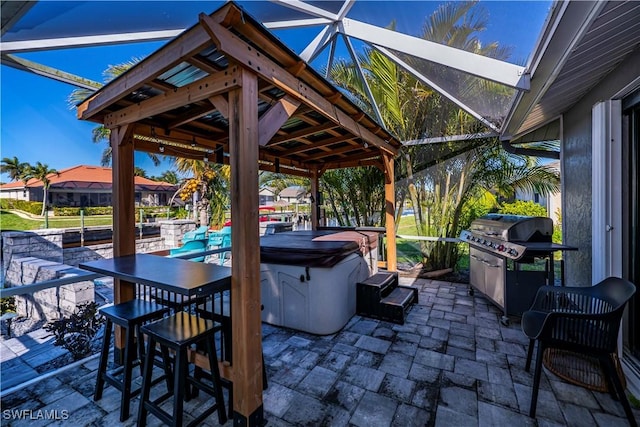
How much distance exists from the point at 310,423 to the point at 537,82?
151 inches

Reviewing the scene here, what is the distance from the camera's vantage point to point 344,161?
616 cm

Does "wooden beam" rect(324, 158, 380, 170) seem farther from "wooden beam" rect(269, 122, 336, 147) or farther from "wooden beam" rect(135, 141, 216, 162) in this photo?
"wooden beam" rect(135, 141, 216, 162)

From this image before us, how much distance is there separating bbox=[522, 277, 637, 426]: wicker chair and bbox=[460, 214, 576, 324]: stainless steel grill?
2.57 ft

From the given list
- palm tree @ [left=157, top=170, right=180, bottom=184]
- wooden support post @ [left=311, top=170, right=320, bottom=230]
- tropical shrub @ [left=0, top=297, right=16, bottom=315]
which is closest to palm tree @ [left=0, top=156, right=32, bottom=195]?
palm tree @ [left=157, top=170, right=180, bottom=184]

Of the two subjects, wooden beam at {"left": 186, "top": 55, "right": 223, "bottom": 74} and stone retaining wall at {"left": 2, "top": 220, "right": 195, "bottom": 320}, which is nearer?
wooden beam at {"left": 186, "top": 55, "right": 223, "bottom": 74}

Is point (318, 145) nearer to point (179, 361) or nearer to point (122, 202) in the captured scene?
point (122, 202)

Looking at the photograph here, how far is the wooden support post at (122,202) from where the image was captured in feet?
9.13

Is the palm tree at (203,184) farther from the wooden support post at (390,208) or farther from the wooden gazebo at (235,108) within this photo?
the wooden gazebo at (235,108)

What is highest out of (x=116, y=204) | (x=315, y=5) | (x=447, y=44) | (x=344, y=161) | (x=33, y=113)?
(x=33, y=113)

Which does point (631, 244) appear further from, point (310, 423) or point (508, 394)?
point (310, 423)

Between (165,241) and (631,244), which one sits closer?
(631,244)

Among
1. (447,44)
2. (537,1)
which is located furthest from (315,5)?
(537,1)

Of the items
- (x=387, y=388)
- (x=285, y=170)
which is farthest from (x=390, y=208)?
(x=387, y=388)

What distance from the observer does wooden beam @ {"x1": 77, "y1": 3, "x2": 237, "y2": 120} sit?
169 cm
